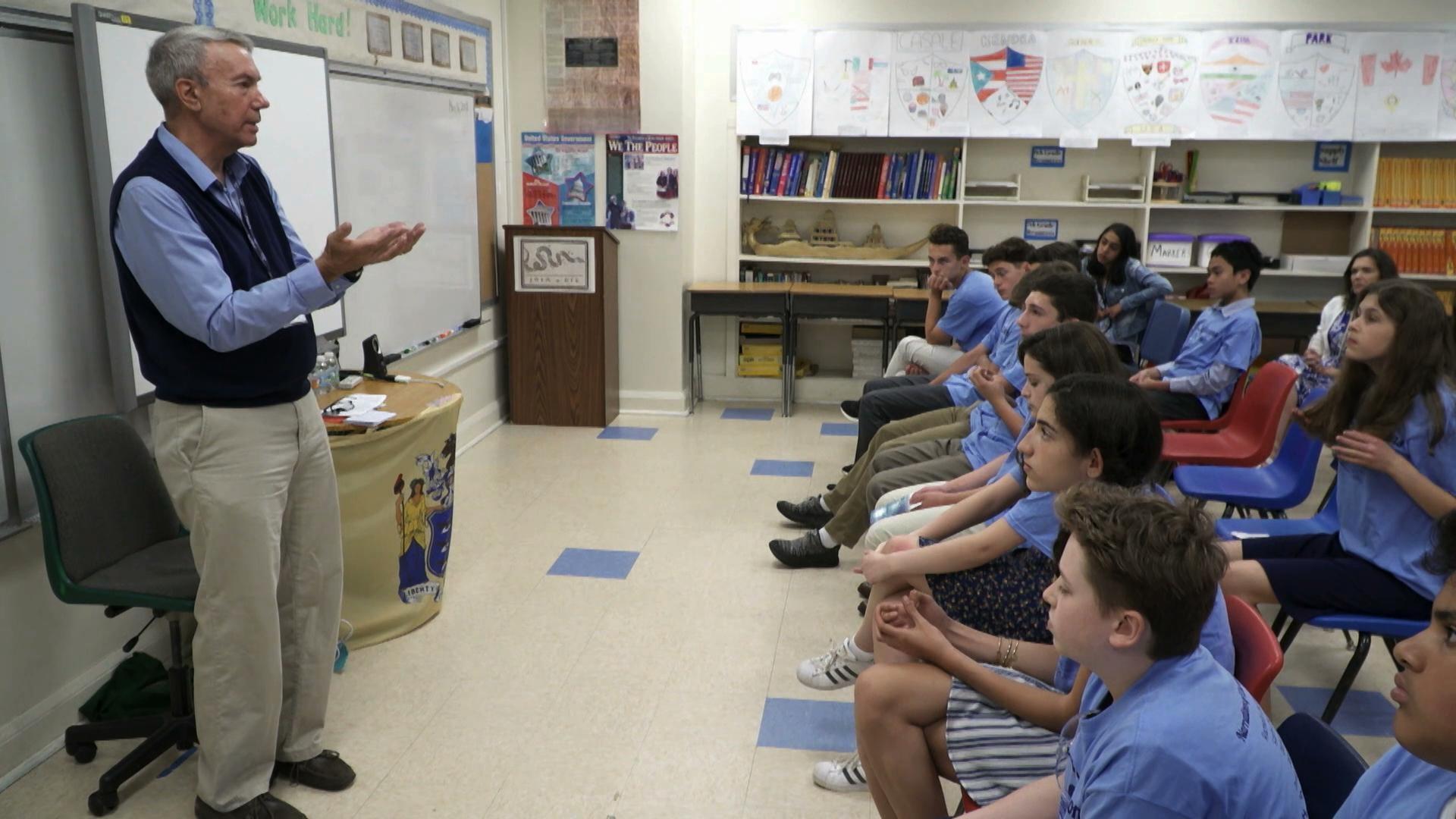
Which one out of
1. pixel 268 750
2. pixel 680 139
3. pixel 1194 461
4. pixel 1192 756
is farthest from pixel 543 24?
pixel 1192 756

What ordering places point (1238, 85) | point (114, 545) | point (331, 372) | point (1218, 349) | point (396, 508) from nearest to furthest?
point (114, 545) → point (396, 508) → point (331, 372) → point (1218, 349) → point (1238, 85)

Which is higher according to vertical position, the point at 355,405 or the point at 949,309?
the point at 949,309

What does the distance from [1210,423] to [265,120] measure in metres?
3.60

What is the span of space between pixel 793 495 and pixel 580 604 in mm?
1500

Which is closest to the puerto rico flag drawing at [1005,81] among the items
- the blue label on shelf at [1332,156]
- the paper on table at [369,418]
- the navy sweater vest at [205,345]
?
the blue label on shelf at [1332,156]

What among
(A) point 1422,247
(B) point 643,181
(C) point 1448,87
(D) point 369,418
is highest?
(C) point 1448,87

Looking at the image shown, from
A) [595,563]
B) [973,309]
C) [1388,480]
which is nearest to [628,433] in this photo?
[595,563]

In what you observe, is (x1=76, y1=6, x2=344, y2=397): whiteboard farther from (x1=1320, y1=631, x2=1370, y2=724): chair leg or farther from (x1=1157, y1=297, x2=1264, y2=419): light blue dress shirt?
(x1=1157, y1=297, x2=1264, y2=419): light blue dress shirt

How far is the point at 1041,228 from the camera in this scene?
669cm

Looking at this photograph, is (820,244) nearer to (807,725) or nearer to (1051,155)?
(1051,155)

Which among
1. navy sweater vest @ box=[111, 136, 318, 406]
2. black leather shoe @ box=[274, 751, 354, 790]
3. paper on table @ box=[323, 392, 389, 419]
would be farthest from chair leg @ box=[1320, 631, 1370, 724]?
paper on table @ box=[323, 392, 389, 419]

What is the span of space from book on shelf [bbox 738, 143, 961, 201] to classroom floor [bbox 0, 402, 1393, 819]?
2.40 metres

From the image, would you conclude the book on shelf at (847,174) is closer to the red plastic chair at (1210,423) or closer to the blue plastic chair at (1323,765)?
the red plastic chair at (1210,423)

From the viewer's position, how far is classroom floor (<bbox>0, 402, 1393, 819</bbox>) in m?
2.56
